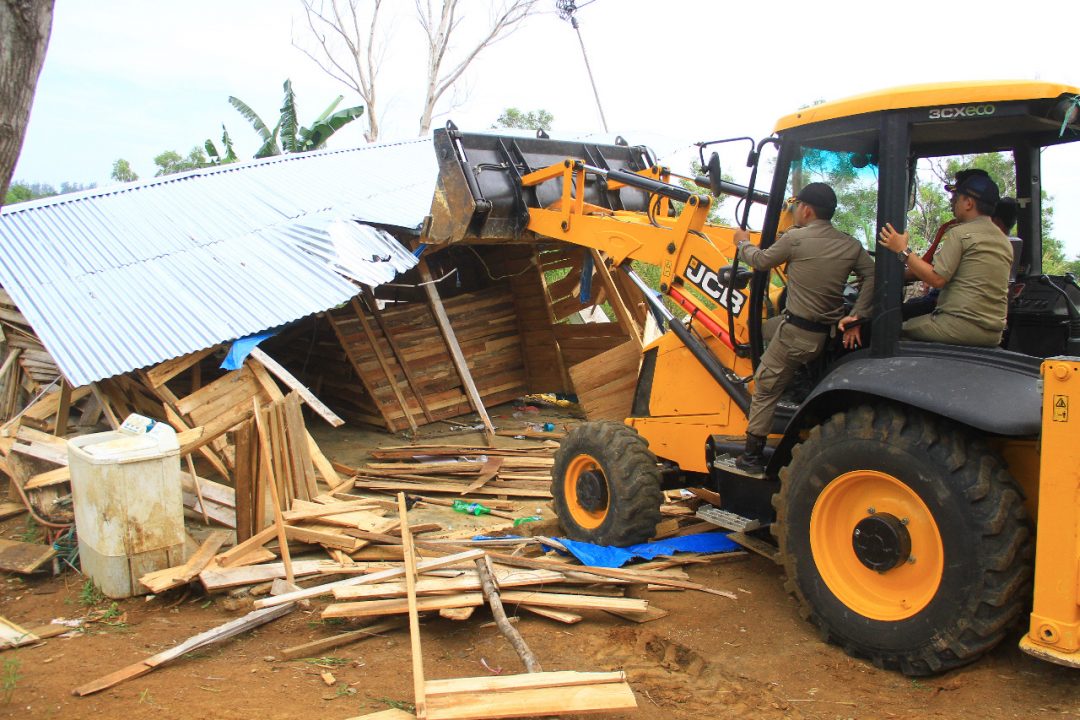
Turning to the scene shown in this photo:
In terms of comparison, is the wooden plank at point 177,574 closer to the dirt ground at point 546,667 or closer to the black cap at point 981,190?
the dirt ground at point 546,667

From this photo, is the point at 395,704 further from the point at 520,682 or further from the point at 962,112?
the point at 962,112

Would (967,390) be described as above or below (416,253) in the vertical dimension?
below

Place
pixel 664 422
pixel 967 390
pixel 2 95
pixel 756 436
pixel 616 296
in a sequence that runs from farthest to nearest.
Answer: pixel 616 296 → pixel 664 422 → pixel 756 436 → pixel 967 390 → pixel 2 95

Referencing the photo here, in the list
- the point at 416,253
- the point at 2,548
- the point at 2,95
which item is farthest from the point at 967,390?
the point at 416,253

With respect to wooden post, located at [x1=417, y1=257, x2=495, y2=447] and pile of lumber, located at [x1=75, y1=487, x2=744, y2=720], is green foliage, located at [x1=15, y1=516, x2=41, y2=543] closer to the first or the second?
pile of lumber, located at [x1=75, y1=487, x2=744, y2=720]

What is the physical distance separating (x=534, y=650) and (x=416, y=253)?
22.6ft

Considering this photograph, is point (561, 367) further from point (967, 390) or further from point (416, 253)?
point (967, 390)

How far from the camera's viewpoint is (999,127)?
15.4 ft

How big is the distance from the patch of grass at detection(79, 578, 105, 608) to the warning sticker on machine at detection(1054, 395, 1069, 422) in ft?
19.4

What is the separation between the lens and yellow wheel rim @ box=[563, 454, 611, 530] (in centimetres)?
633

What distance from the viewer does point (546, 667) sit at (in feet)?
15.1

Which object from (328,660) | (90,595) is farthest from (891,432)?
(90,595)

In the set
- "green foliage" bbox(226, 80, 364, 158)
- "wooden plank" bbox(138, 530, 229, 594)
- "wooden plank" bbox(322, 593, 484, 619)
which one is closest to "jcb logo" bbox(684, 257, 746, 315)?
"wooden plank" bbox(322, 593, 484, 619)

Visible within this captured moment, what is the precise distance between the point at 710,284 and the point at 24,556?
5.63m
